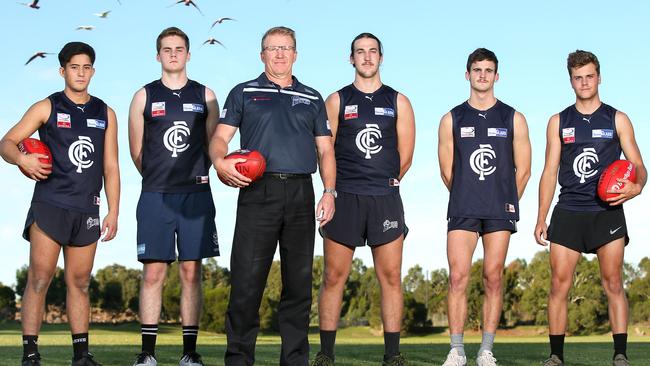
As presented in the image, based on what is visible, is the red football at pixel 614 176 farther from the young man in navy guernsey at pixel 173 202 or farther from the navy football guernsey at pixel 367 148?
the young man in navy guernsey at pixel 173 202

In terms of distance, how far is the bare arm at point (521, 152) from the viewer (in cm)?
869

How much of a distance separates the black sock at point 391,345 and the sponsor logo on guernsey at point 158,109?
10.1 feet

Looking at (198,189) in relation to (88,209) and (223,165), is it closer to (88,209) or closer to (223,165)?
(88,209)

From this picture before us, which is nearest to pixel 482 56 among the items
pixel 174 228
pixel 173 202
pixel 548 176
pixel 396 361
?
pixel 548 176

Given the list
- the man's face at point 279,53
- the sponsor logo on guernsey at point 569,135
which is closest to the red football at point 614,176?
the sponsor logo on guernsey at point 569,135

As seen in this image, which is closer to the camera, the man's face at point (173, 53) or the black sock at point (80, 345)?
the black sock at point (80, 345)

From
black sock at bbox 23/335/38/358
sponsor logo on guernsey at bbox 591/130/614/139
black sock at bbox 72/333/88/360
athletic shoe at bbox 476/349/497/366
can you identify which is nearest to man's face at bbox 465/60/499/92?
sponsor logo on guernsey at bbox 591/130/614/139

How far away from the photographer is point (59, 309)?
62.6 meters

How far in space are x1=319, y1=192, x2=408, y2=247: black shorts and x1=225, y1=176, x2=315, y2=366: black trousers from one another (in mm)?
1395

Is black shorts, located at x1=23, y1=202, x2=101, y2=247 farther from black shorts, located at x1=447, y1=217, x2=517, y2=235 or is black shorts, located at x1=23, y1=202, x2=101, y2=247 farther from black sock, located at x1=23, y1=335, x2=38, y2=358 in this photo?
black shorts, located at x1=447, y1=217, x2=517, y2=235

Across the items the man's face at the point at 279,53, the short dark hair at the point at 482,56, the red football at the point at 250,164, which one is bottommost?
the red football at the point at 250,164

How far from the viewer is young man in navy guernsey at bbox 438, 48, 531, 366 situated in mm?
8547

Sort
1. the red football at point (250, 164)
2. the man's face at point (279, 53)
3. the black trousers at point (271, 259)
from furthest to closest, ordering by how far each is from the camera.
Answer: the man's face at point (279, 53), the black trousers at point (271, 259), the red football at point (250, 164)

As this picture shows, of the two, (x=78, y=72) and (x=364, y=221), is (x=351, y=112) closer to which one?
(x=364, y=221)
